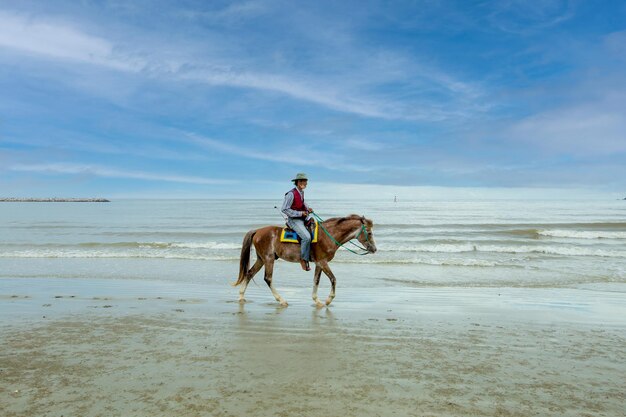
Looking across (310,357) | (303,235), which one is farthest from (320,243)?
(310,357)

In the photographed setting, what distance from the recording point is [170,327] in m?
6.95

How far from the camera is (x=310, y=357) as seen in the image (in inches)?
212

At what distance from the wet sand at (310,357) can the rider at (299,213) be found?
4.08 feet

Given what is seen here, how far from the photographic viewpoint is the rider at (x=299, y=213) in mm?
8930

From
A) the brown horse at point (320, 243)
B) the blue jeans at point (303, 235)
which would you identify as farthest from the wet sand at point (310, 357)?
the blue jeans at point (303, 235)

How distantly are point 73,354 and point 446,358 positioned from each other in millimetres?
Result: 4943

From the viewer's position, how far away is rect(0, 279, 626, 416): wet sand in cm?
396

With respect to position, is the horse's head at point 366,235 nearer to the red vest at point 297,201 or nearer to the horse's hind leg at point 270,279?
→ the red vest at point 297,201

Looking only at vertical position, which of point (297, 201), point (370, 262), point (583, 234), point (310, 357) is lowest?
point (310, 357)

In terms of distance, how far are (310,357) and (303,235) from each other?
3.86 metres

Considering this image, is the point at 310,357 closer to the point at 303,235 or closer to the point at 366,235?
the point at 303,235

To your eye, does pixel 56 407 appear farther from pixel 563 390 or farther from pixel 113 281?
pixel 113 281

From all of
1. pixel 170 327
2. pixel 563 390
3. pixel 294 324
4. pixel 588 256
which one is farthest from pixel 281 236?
pixel 588 256

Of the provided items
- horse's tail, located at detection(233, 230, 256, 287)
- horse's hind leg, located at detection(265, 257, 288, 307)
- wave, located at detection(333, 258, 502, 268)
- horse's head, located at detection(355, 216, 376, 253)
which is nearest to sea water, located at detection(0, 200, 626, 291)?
wave, located at detection(333, 258, 502, 268)
